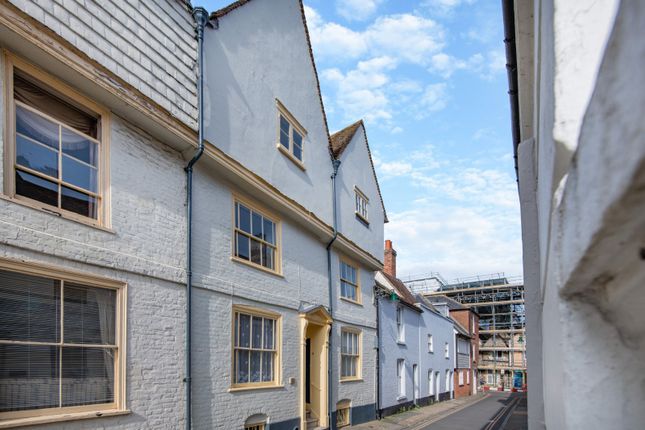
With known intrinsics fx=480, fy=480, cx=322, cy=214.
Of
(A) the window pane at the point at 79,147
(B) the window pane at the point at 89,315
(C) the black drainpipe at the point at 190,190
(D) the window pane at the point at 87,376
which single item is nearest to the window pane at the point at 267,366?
(C) the black drainpipe at the point at 190,190

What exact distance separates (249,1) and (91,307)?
7.67 meters

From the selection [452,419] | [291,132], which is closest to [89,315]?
[291,132]

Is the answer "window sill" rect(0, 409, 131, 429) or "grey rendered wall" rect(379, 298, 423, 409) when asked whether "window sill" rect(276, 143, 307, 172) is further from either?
"grey rendered wall" rect(379, 298, 423, 409)

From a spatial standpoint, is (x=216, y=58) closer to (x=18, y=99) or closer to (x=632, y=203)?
(x=18, y=99)

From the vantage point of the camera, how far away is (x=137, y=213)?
7.44m

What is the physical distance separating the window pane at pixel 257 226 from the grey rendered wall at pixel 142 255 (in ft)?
8.79

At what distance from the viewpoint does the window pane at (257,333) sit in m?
10.5

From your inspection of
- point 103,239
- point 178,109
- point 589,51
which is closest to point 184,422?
point 103,239

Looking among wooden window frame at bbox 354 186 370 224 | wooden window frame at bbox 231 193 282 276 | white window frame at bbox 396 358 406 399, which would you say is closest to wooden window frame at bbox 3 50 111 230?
wooden window frame at bbox 231 193 282 276

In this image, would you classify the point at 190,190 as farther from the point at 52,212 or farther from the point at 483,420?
the point at 483,420

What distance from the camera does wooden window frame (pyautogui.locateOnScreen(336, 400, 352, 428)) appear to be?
48.7 ft

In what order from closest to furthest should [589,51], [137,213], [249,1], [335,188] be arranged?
[589,51], [137,213], [249,1], [335,188]

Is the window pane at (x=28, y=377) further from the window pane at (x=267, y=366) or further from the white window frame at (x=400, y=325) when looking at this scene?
the white window frame at (x=400, y=325)

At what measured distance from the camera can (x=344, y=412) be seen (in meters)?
15.4
